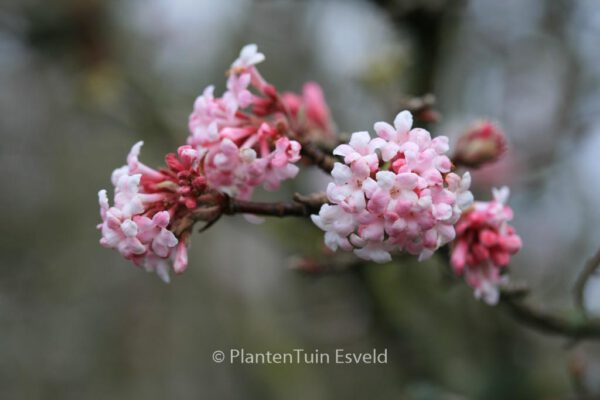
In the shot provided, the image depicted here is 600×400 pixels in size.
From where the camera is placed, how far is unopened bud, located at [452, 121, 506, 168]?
2176 mm

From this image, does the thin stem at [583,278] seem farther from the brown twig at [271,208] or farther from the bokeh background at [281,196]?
the brown twig at [271,208]

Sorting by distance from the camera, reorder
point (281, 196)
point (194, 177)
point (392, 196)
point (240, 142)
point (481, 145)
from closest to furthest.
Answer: point (392, 196) < point (194, 177) < point (240, 142) < point (481, 145) < point (281, 196)

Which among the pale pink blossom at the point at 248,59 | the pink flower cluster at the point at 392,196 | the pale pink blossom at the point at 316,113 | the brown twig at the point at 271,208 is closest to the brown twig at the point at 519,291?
the brown twig at the point at 271,208

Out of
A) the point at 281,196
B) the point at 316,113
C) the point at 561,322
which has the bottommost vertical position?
the point at 561,322

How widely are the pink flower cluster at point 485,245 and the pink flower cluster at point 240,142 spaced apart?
53 centimetres

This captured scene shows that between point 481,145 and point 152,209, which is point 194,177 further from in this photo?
point 481,145

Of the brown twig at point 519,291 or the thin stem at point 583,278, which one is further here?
the thin stem at point 583,278

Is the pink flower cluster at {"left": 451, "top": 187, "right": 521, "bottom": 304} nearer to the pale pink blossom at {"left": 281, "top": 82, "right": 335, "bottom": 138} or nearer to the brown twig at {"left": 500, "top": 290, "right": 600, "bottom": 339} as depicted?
the brown twig at {"left": 500, "top": 290, "right": 600, "bottom": 339}

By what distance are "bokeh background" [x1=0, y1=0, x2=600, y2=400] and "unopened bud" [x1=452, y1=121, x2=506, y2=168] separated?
0.48m

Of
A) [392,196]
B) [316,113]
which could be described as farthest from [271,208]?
[316,113]

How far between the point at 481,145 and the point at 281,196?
3827mm

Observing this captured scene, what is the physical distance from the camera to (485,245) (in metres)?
1.74

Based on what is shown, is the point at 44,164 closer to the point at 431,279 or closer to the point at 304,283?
the point at 304,283

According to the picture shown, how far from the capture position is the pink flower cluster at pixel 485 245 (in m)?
1.73
